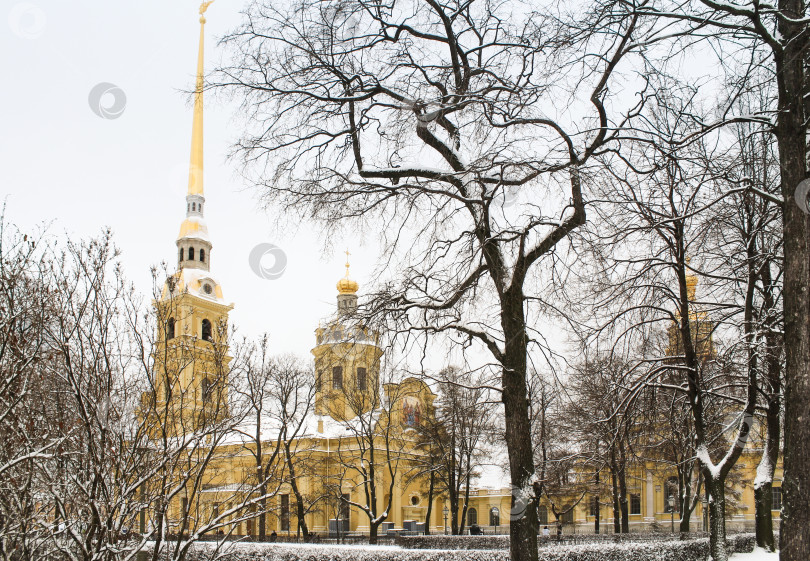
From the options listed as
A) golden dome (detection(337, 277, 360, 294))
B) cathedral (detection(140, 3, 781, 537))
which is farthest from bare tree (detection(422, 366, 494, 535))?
golden dome (detection(337, 277, 360, 294))

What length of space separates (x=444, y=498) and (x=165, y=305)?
1740 inches

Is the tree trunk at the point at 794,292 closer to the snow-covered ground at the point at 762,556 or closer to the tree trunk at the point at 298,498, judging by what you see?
the snow-covered ground at the point at 762,556

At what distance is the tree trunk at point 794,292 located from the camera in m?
7.45

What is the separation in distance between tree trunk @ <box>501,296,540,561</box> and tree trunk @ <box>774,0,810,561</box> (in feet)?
10.1

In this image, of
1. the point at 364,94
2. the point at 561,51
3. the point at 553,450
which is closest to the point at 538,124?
the point at 561,51

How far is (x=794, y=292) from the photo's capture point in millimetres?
7891

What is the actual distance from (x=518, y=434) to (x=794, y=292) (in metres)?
3.96

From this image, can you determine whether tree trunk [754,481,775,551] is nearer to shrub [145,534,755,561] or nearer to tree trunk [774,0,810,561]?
shrub [145,534,755,561]

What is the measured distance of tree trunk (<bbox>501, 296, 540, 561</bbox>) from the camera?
31.2 feet

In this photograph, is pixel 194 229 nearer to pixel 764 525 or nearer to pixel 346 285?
pixel 346 285

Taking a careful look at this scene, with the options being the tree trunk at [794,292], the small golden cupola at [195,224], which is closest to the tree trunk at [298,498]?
the tree trunk at [794,292]

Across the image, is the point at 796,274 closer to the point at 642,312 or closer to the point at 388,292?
the point at 388,292

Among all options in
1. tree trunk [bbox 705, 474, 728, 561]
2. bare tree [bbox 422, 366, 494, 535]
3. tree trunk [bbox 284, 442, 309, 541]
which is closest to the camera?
tree trunk [bbox 705, 474, 728, 561]

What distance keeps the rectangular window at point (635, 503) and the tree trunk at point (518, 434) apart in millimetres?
48238
